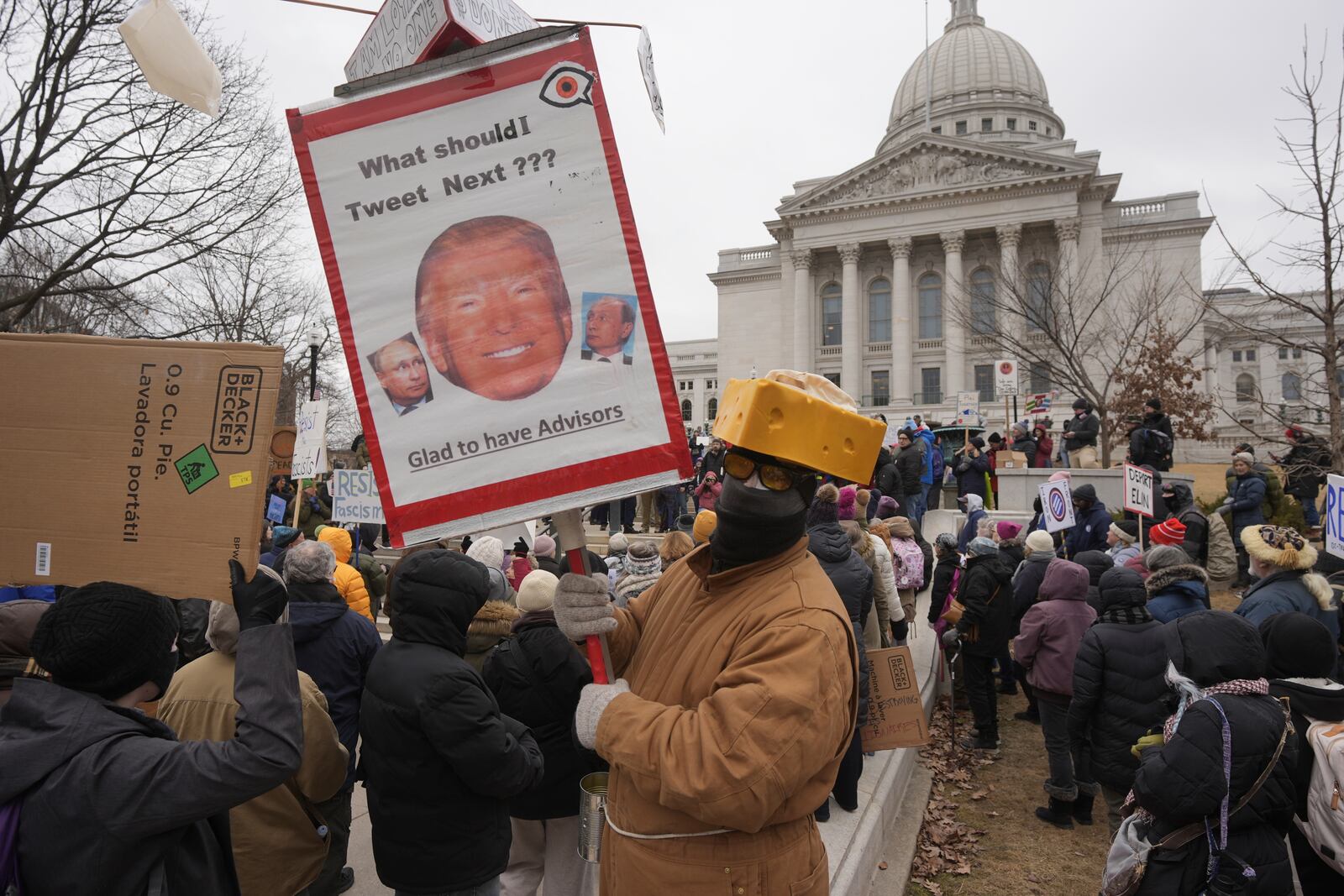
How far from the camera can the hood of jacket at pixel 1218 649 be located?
3.03m

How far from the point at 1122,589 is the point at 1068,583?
123 cm

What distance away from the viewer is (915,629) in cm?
974

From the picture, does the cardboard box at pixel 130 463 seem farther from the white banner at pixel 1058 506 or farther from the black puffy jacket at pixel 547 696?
the white banner at pixel 1058 506

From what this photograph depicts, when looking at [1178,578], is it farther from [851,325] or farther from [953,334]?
[851,325]

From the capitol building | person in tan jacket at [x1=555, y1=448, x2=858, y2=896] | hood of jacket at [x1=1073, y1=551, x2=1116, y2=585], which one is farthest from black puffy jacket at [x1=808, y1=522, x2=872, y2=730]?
the capitol building

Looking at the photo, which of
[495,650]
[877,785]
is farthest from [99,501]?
[877,785]

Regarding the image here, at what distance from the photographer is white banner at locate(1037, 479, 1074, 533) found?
9070 millimetres

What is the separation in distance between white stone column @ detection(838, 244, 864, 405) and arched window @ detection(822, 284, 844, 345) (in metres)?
1.65

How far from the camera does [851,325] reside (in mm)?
48938

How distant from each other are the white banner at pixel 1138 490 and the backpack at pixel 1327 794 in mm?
6476

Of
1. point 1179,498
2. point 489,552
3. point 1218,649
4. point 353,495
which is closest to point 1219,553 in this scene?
point 1179,498

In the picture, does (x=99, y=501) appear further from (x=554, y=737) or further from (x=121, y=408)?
(x=554, y=737)

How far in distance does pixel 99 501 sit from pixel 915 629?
922cm

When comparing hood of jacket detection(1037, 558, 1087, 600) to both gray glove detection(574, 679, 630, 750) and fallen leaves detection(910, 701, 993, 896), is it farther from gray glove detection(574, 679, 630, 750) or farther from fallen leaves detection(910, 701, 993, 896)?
gray glove detection(574, 679, 630, 750)
